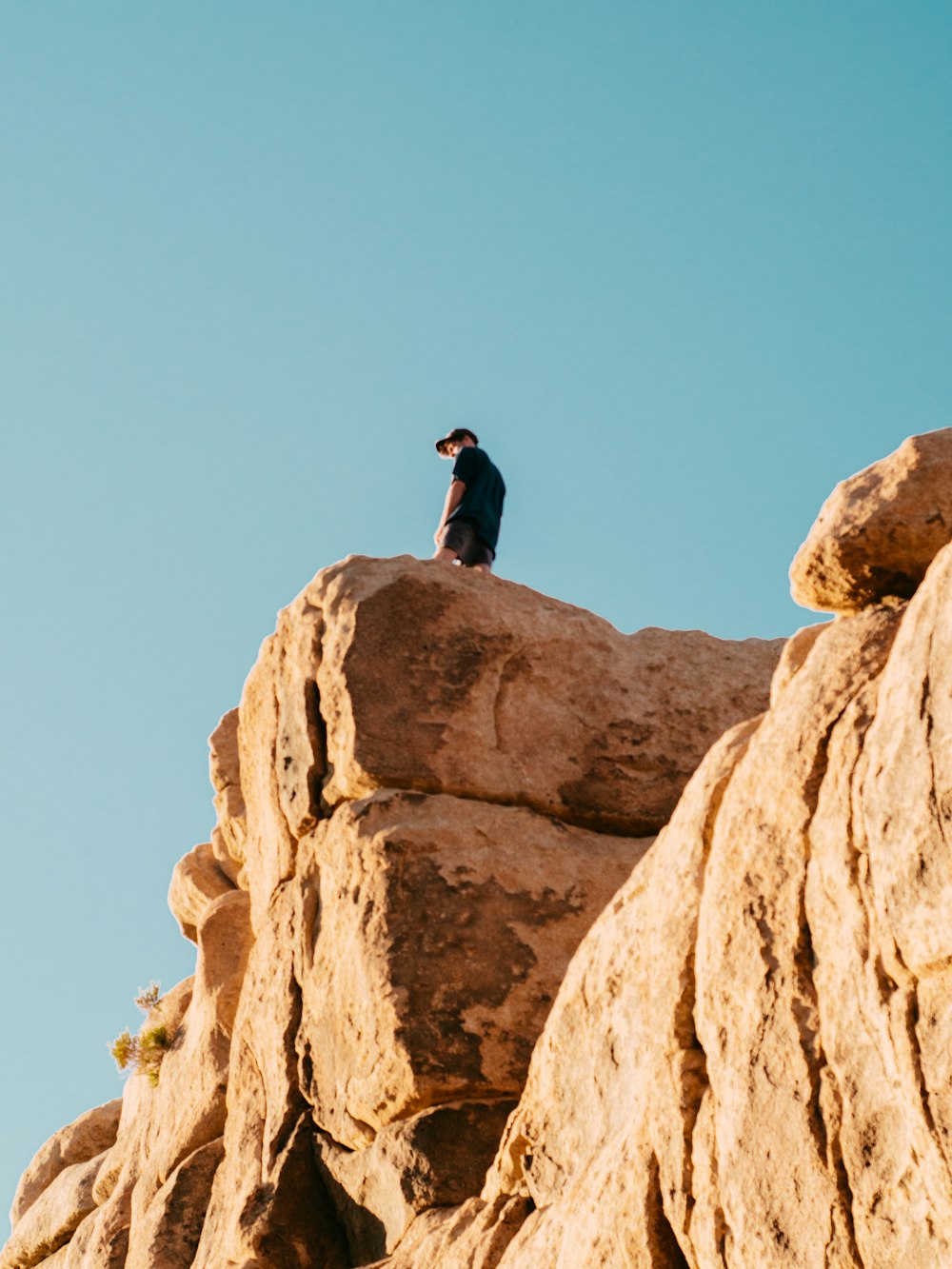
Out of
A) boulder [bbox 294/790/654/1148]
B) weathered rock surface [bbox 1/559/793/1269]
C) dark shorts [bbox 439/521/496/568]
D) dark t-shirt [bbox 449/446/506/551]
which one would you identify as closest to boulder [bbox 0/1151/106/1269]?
weathered rock surface [bbox 1/559/793/1269]

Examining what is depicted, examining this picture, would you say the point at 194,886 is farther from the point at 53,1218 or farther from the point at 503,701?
the point at 503,701

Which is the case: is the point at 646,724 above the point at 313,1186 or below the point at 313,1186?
above

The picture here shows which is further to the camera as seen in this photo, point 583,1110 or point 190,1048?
point 190,1048

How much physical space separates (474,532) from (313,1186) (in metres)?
5.05

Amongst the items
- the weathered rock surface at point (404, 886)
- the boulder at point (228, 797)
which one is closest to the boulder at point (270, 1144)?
the weathered rock surface at point (404, 886)

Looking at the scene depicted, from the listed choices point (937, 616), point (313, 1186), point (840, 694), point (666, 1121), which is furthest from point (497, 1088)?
point (937, 616)

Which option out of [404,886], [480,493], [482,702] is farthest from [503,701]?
[480,493]

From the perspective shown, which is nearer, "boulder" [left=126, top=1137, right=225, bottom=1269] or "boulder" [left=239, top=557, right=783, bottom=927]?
"boulder" [left=239, top=557, right=783, bottom=927]

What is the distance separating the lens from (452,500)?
1236 cm

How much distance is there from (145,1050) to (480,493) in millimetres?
5640

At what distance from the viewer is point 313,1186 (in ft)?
31.2

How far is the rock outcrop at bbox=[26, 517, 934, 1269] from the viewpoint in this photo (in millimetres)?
5445

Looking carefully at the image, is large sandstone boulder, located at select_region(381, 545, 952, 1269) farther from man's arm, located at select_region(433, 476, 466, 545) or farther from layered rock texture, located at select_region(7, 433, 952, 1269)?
man's arm, located at select_region(433, 476, 466, 545)

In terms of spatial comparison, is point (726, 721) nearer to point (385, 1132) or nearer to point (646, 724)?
point (646, 724)
